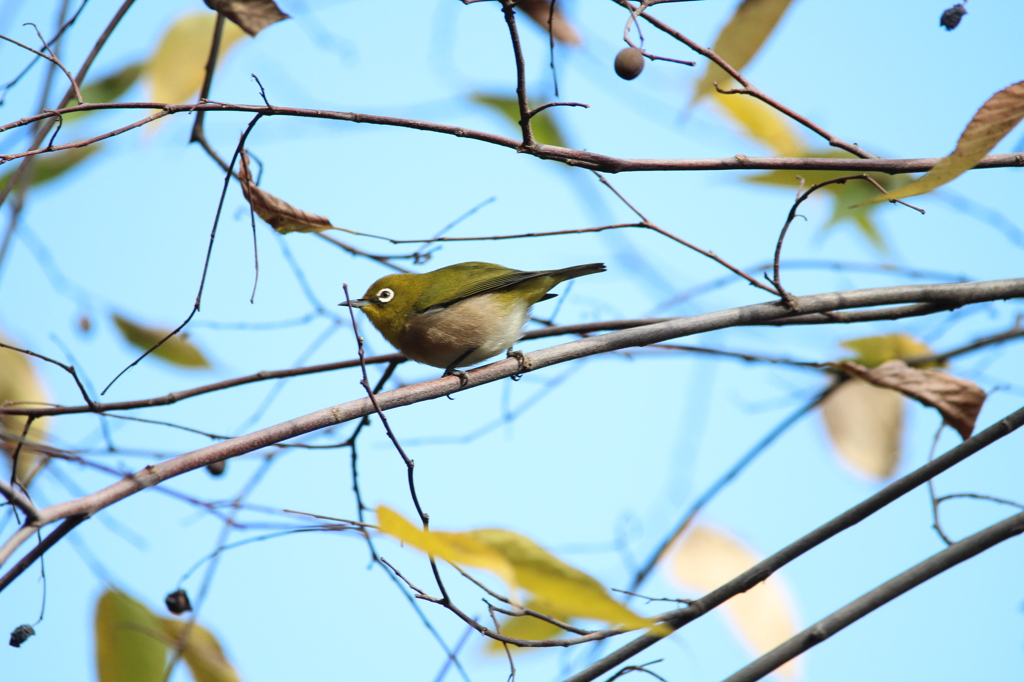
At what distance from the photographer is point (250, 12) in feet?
11.4

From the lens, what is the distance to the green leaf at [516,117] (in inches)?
149

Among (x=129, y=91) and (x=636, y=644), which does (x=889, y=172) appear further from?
(x=129, y=91)

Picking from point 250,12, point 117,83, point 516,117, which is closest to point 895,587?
point 516,117

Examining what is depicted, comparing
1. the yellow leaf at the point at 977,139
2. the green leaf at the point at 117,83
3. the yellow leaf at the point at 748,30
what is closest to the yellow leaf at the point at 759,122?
the yellow leaf at the point at 748,30

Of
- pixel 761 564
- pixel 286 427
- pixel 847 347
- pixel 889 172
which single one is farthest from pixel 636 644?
pixel 847 347

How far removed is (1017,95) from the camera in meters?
2.00

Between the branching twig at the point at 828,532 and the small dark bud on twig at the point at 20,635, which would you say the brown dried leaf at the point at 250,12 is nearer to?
the small dark bud on twig at the point at 20,635

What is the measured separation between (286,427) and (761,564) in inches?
67.9

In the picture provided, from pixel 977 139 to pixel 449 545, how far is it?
1614 mm

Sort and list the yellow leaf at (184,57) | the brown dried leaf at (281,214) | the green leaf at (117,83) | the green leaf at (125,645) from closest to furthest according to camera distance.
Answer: the green leaf at (125,645) < the brown dried leaf at (281,214) < the yellow leaf at (184,57) < the green leaf at (117,83)

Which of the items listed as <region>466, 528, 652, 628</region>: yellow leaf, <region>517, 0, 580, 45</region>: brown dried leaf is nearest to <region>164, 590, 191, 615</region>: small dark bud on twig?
<region>466, 528, 652, 628</region>: yellow leaf

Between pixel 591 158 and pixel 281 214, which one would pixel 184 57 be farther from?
pixel 591 158

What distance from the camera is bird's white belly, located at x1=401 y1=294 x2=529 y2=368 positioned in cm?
479

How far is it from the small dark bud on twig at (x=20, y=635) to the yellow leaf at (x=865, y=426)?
14.1 feet
